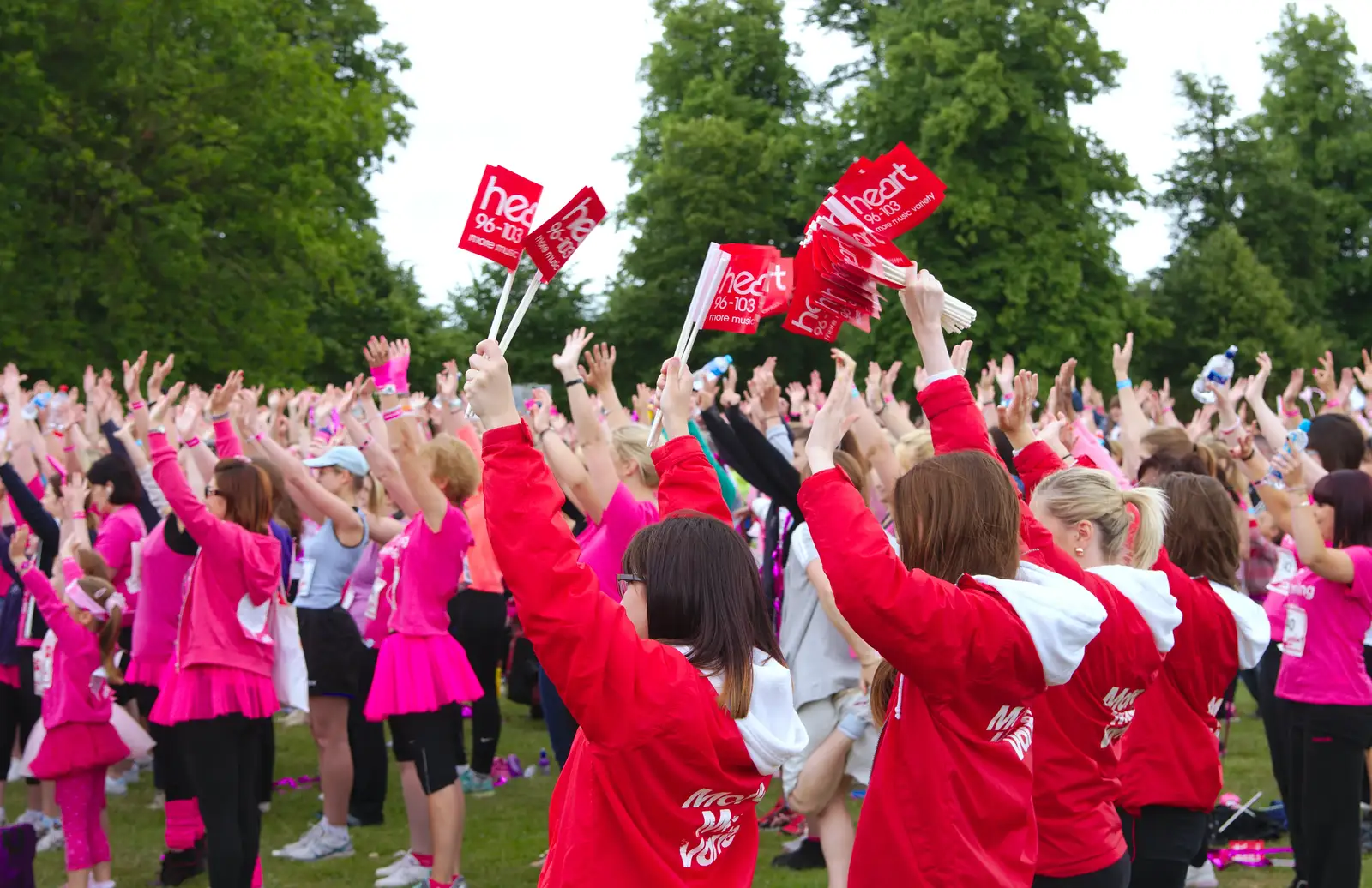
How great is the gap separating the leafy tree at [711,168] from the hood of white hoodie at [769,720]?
3122 cm

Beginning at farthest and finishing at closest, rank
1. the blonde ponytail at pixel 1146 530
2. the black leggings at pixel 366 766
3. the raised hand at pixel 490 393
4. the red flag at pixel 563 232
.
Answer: the black leggings at pixel 366 766, the blonde ponytail at pixel 1146 530, the red flag at pixel 563 232, the raised hand at pixel 490 393

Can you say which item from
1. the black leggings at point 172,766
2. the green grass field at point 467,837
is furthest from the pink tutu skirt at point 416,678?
the black leggings at point 172,766

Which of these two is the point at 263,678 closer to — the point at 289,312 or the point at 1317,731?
the point at 1317,731

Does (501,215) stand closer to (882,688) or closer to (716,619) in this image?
(716,619)

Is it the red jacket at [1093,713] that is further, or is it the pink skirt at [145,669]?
the pink skirt at [145,669]

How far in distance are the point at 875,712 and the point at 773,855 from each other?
419 centimetres

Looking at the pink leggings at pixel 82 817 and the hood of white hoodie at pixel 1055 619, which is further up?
the hood of white hoodie at pixel 1055 619

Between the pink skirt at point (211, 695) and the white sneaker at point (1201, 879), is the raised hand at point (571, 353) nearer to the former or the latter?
the pink skirt at point (211, 695)

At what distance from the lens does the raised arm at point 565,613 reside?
282cm

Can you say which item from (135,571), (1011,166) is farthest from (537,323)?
(135,571)

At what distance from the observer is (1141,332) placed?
3428 centimetres

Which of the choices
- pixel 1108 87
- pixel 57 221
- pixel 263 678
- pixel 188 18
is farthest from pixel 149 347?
pixel 1108 87

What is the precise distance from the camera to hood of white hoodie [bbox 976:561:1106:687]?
10.4 ft

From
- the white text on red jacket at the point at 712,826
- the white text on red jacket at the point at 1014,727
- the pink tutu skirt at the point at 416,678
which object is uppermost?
the white text on red jacket at the point at 1014,727
